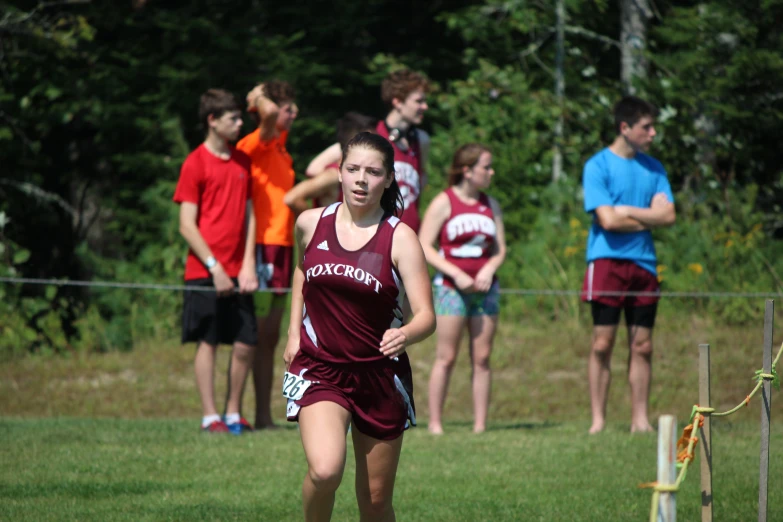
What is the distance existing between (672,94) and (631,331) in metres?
6.77

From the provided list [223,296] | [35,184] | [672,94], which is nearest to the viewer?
[223,296]

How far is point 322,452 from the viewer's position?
4086 mm

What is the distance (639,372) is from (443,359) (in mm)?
1535

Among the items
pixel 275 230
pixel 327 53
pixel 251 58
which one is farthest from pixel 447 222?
pixel 327 53

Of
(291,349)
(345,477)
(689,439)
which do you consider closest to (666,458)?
(689,439)

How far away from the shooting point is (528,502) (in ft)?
18.9

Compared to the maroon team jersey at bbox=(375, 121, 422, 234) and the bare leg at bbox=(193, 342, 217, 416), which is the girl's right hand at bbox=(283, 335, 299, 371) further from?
the bare leg at bbox=(193, 342, 217, 416)

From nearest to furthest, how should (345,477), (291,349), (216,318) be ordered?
(291,349), (345,477), (216,318)

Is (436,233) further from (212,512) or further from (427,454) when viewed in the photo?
(212,512)

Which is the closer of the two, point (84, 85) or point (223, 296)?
point (223, 296)

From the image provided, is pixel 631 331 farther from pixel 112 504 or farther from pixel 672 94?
pixel 672 94

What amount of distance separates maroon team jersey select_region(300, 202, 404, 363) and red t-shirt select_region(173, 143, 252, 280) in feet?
12.1

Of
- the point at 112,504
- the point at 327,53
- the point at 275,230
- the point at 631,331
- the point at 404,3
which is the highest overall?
the point at 404,3

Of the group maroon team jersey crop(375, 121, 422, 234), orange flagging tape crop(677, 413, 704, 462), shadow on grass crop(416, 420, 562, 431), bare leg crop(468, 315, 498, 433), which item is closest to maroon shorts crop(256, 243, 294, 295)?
maroon team jersey crop(375, 121, 422, 234)
